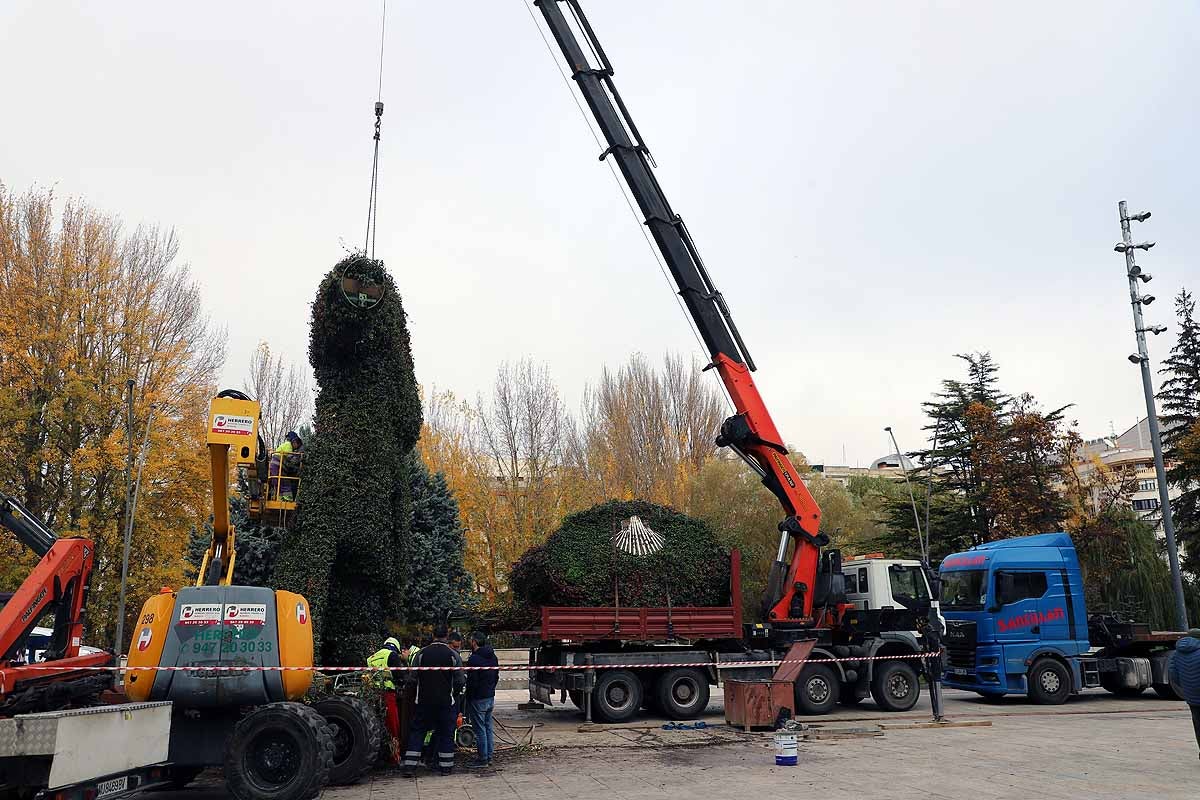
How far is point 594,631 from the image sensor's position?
15117mm

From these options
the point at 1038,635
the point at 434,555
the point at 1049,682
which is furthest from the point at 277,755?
the point at 434,555

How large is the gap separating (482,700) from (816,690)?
7638 mm

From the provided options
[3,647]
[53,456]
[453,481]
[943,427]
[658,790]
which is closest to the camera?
[3,647]

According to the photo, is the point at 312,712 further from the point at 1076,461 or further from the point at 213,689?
the point at 1076,461

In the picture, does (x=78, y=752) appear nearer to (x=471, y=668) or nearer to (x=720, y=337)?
(x=471, y=668)

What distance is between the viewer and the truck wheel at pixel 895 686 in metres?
16.3

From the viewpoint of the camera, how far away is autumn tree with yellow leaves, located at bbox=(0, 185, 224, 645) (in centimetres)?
2503

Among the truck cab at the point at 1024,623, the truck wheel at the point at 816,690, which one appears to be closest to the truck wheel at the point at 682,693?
the truck wheel at the point at 816,690

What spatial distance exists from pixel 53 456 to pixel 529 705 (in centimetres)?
1730

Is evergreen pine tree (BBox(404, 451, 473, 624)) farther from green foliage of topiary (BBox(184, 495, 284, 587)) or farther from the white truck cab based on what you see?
the white truck cab

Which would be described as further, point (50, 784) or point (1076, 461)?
point (1076, 461)

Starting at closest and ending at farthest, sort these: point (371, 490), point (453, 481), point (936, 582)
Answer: point (371, 490), point (936, 582), point (453, 481)

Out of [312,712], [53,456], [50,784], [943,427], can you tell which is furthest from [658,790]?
[943,427]

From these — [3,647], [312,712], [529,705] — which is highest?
[3,647]
